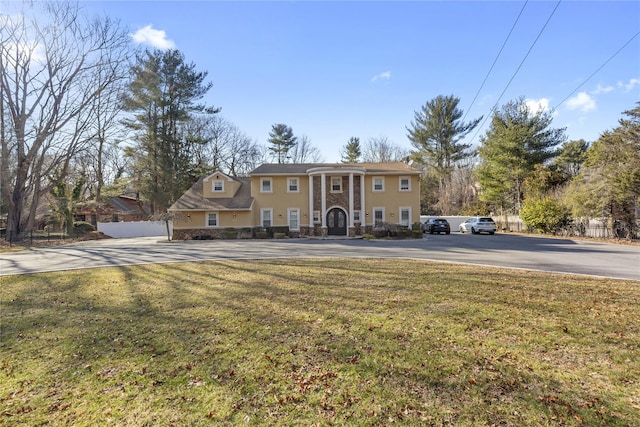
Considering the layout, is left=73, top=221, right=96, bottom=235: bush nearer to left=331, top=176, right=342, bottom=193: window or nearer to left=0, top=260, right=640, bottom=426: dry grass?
left=331, top=176, right=342, bottom=193: window

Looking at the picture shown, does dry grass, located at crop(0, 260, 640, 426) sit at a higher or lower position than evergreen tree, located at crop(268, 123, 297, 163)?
lower

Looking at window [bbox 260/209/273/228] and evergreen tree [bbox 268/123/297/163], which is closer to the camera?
window [bbox 260/209/273/228]

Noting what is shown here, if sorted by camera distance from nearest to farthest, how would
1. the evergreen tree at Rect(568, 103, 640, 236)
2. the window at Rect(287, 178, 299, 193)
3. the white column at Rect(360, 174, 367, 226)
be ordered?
1. the evergreen tree at Rect(568, 103, 640, 236)
2. the white column at Rect(360, 174, 367, 226)
3. the window at Rect(287, 178, 299, 193)

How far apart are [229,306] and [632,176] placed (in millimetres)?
21235

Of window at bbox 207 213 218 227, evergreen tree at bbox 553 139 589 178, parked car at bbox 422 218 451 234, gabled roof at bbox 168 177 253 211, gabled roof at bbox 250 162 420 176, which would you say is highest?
evergreen tree at bbox 553 139 589 178

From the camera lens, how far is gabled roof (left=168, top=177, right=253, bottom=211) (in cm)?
2388

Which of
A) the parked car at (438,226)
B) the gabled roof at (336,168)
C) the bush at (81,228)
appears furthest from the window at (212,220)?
the parked car at (438,226)

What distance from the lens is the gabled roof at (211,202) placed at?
23.9 metres

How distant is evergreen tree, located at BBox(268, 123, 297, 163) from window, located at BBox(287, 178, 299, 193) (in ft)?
64.7

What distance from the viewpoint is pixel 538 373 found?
340cm

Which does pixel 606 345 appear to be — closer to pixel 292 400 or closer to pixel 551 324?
pixel 551 324

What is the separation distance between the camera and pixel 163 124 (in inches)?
1255

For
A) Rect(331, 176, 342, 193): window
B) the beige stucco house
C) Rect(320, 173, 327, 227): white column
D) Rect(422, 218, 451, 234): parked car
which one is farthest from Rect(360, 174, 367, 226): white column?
Rect(422, 218, 451, 234): parked car

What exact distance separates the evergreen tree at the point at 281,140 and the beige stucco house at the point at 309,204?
752 inches
